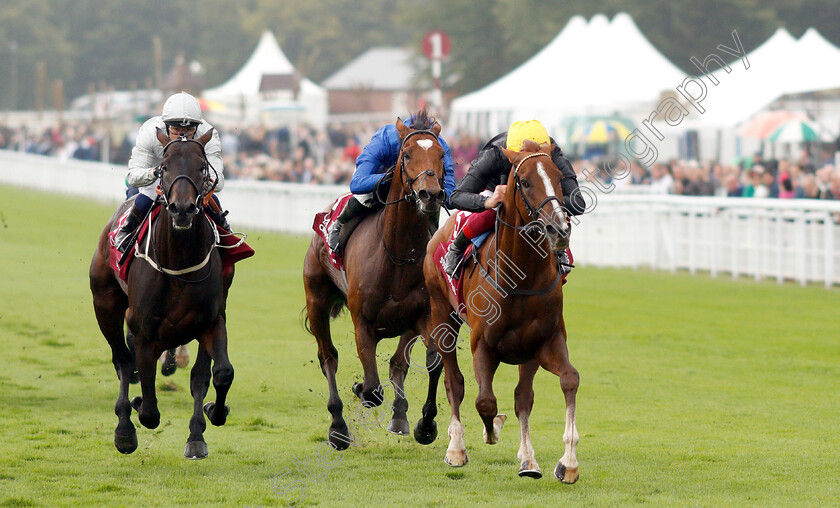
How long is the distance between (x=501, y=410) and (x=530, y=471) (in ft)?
9.63

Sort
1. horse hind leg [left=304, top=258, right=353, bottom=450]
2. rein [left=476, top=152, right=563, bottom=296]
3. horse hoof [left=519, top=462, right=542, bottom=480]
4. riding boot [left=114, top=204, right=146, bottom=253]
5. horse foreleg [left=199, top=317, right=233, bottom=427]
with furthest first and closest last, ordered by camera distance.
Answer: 1. horse hind leg [left=304, top=258, right=353, bottom=450]
2. riding boot [left=114, top=204, right=146, bottom=253]
3. horse foreleg [left=199, top=317, right=233, bottom=427]
4. horse hoof [left=519, top=462, right=542, bottom=480]
5. rein [left=476, top=152, right=563, bottom=296]

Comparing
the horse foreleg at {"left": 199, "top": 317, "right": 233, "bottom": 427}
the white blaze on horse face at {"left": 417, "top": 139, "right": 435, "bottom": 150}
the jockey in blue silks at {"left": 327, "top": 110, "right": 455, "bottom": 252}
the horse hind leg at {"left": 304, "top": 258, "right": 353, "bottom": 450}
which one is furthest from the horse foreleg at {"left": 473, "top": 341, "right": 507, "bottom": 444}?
the horse hind leg at {"left": 304, "top": 258, "right": 353, "bottom": 450}

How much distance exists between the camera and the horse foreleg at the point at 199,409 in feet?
23.1

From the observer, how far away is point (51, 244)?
2159cm

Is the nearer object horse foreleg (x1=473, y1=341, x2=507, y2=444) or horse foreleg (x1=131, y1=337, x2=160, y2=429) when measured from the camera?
horse foreleg (x1=473, y1=341, x2=507, y2=444)

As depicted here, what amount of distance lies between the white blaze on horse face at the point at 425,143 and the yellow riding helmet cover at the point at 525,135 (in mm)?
621

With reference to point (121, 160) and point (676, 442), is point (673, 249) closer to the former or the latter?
point (676, 442)

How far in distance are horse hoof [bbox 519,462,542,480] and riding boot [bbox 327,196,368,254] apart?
2329 millimetres

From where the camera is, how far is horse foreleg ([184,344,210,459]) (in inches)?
278

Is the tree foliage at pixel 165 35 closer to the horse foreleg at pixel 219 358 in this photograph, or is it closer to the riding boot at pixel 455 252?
the horse foreleg at pixel 219 358

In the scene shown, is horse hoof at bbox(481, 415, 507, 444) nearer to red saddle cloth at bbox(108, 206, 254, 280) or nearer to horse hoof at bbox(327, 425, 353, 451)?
horse hoof at bbox(327, 425, 353, 451)

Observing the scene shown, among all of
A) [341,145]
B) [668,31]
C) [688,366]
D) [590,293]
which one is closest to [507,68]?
[668,31]

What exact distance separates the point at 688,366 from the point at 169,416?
4.71 meters

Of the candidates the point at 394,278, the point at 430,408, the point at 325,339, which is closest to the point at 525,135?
the point at 394,278
